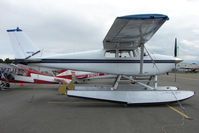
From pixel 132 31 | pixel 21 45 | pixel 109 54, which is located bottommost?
pixel 109 54

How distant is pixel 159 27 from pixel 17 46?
20.2 ft

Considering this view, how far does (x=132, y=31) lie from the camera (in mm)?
4707

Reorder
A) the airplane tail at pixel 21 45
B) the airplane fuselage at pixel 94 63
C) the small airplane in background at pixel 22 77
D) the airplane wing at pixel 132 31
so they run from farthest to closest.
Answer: the small airplane in background at pixel 22 77 < the airplane tail at pixel 21 45 < the airplane fuselage at pixel 94 63 < the airplane wing at pixel 132 31

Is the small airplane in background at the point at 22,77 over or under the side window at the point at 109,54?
under

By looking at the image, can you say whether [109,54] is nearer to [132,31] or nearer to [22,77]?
[132,31]

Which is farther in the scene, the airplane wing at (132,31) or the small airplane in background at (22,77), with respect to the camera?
the small airplane in background at (22,77)

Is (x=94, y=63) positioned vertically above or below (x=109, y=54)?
below

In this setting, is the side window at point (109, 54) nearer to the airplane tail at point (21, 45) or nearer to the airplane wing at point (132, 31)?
the airplane wing at point (132, 31)

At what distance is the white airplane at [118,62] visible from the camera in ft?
17.2

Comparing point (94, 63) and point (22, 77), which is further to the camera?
point (22, 77)

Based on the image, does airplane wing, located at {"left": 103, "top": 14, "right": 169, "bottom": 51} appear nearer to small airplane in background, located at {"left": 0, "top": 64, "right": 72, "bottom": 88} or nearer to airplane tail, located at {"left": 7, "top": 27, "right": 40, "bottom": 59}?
airplane tail, located at {"left": 7, "top": 27, "right": 40, "bottom": 59}

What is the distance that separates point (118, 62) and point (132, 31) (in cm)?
165

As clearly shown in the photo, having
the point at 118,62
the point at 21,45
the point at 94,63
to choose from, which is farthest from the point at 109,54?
the point at 21,45

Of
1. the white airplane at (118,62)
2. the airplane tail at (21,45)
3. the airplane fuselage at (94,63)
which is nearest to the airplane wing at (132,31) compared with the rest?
the white airplane at (118,62)
